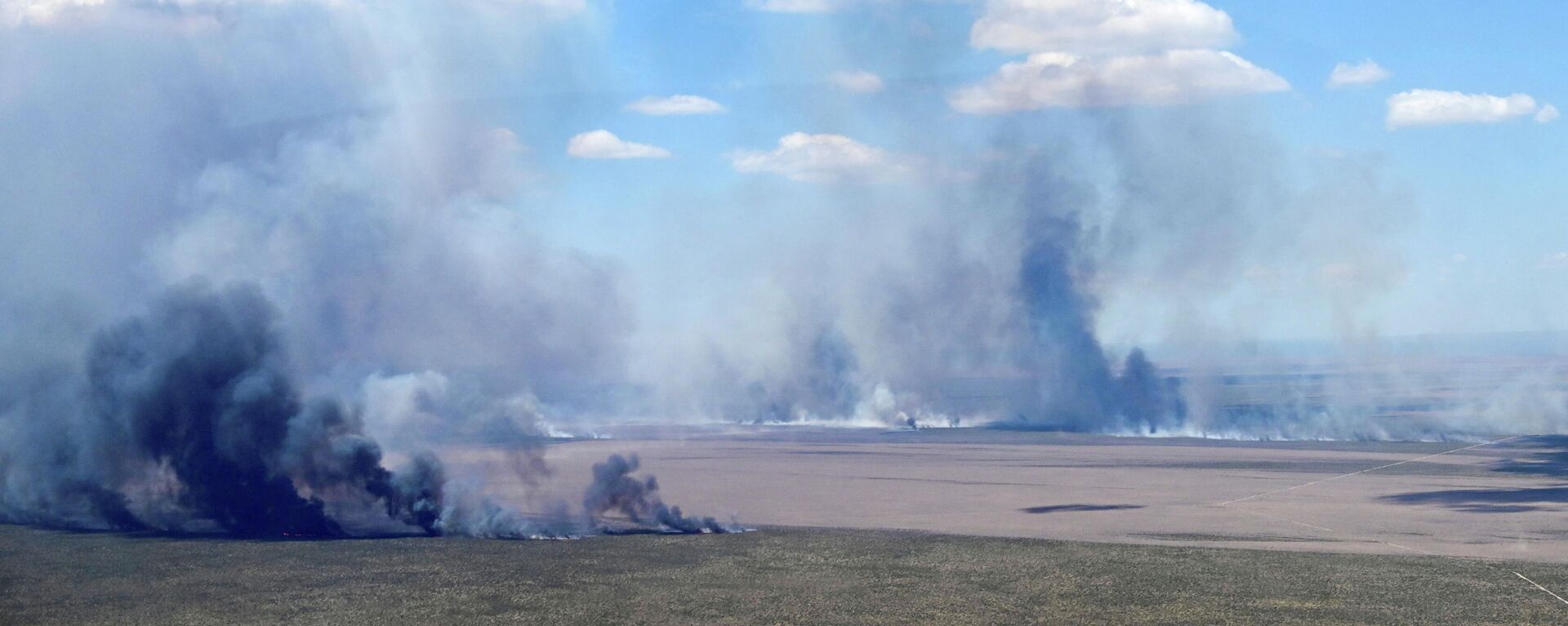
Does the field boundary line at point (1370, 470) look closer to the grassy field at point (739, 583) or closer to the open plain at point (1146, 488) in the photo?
the open plain at point (1146, 488)

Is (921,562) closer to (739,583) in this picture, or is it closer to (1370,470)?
(739,583)

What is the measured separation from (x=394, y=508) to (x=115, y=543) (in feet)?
42.1

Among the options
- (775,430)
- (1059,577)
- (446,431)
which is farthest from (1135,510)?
(775,430)

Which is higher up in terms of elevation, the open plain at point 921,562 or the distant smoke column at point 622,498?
the distant smoke column at point 622,498

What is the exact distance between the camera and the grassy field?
1921 inches

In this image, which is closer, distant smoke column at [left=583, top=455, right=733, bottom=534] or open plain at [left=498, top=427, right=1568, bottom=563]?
open plain at [left=498, top=427, right=1568, bottom=563]

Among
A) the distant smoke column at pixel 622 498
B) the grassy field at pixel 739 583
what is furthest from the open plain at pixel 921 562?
the distant smoke column at pixel 622 498

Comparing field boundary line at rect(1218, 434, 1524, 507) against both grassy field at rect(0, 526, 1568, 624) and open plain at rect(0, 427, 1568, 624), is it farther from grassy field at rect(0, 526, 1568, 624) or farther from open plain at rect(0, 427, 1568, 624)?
grassy field at rect(0, 526, 1568, 624)

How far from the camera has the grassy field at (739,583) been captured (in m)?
48.8

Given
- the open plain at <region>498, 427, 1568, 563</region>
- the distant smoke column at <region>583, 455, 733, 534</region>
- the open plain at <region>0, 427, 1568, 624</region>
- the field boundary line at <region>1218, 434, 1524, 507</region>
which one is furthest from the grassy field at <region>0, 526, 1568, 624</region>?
the field boundary line at <region>1218, 434, 1524, 507</region>

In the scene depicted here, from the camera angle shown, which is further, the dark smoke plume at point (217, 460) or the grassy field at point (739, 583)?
the dark smoke plume at point (217, 460)

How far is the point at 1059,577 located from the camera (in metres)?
56.2

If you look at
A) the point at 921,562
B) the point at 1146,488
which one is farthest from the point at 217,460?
the point at 1146,488

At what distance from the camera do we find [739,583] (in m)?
54.7
